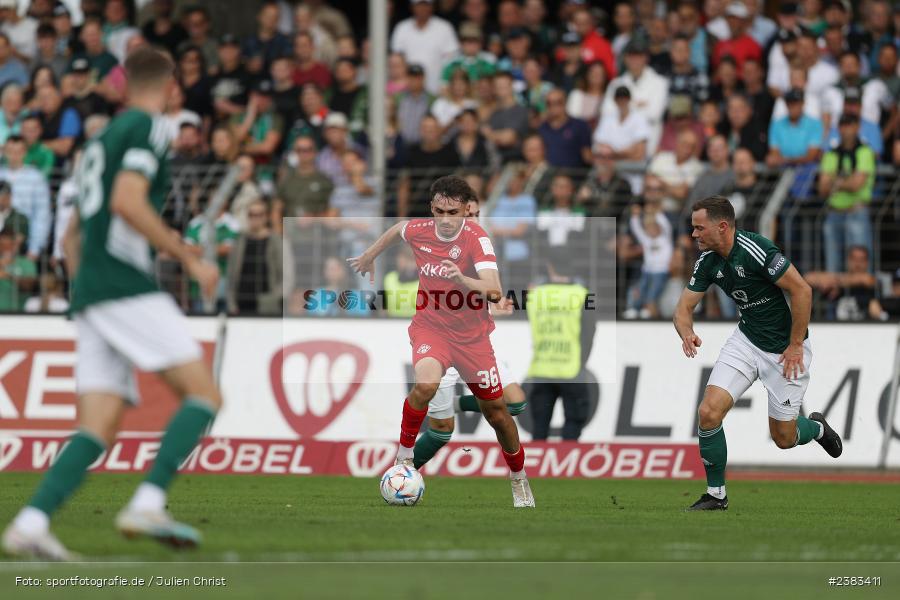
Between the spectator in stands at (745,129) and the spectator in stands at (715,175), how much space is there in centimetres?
105

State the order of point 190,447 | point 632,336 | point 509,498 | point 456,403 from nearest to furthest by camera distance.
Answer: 1. point 190,447
2. point 509,498
3. point 456,403
4. point 632,336

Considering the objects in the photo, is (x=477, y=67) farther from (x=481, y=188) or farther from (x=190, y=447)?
(x=190, y=447)

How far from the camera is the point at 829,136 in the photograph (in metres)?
19.9

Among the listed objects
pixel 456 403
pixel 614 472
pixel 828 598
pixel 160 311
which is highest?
pixel 160 311

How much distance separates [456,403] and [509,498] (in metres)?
2.19

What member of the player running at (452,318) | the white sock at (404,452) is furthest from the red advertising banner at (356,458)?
the player running at (452,318)

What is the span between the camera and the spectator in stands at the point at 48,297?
1873 cm

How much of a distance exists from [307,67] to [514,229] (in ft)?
17.2

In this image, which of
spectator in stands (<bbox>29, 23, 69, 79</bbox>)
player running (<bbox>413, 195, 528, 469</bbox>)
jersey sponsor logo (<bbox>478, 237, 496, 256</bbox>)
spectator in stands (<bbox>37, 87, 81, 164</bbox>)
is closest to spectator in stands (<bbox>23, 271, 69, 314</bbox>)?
spectator in stands (<bbox>37, 87, 81, 164</bbox>)

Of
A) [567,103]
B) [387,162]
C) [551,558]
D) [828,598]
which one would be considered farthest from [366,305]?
[828,598]

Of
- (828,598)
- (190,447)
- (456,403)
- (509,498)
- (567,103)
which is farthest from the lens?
(567,103)

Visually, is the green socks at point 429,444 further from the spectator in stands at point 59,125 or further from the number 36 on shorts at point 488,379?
the spectator in stands at point 59,125

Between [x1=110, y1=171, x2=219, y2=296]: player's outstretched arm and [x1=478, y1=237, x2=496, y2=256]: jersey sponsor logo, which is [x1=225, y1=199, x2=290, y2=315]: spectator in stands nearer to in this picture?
[x1=478, y1=237, x2=496, y2=256]: jersey sponsor logo

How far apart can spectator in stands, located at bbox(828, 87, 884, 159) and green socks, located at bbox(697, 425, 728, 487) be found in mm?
7949
